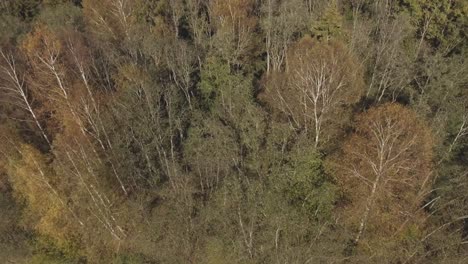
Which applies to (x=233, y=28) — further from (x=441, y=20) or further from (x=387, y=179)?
(x=387, y=179)

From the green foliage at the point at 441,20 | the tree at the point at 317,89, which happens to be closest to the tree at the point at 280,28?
the tree at the point at 317,89

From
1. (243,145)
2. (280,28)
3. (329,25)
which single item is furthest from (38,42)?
(329,25)

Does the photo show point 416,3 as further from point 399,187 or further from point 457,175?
point 399,187

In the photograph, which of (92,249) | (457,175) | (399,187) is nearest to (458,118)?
(457,175)

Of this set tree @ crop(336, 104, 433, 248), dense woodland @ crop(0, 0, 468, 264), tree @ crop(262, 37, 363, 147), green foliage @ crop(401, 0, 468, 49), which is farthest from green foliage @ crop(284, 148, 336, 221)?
green foliage @ crop(401, 0, 468, 49)

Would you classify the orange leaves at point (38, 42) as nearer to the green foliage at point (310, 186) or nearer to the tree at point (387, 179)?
the green foliage at point (310, 186)

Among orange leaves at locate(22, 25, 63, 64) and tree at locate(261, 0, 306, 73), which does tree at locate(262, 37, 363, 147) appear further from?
orange leaves at locate(22, 25, 63, 64)
